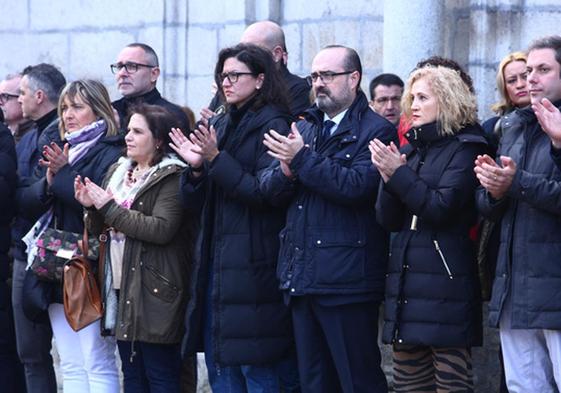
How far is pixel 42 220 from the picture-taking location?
325 inches

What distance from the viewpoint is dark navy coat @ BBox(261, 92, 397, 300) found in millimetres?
6914

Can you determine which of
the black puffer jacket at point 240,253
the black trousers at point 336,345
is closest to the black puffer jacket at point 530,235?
the black trousers at point 336,345

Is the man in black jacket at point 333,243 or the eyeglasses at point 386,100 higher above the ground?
the eyeglasses at point 386,100

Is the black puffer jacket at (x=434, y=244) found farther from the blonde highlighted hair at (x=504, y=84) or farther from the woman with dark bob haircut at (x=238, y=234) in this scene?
the blonde highlighted hair at (x=504, y=84)

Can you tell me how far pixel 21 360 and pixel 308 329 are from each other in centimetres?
231

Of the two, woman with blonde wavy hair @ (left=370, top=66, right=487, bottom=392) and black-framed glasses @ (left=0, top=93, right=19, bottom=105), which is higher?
black-framed glasses @ (left=0, top=93, right=19, bottom=105)

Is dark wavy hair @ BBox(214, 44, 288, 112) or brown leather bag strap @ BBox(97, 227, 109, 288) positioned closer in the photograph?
dark wavy hair @ BBox(214, 44, 288, 112)

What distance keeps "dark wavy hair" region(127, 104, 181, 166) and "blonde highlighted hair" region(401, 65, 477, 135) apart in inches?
61.7

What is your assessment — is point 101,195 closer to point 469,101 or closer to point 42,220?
point 42,220

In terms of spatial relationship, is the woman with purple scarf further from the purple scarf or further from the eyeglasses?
the eyeglasses

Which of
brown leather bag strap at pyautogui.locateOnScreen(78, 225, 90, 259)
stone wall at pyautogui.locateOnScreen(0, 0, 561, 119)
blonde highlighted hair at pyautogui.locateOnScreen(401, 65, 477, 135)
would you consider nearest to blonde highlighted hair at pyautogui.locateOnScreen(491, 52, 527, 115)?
blonde highlighted hair at pyautogui.locateOnScreen(401, 65, 477, 135)

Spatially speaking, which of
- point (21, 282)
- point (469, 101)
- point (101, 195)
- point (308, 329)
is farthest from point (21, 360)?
point (469, 101)

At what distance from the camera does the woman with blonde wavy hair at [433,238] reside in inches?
263

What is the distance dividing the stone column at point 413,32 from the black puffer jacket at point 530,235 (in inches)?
106
